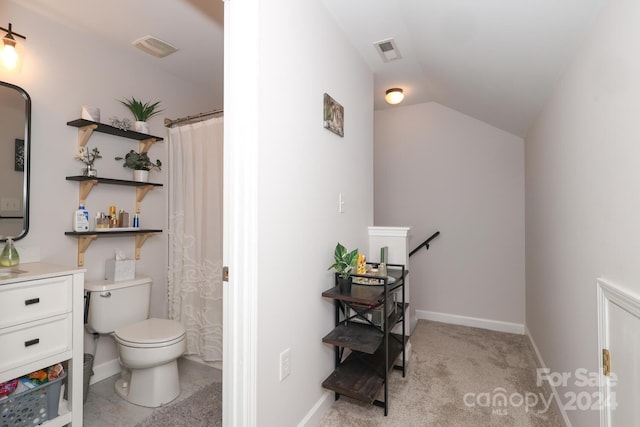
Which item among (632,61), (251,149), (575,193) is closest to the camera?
(632,61)

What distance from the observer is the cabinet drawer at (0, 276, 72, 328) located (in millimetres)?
1410

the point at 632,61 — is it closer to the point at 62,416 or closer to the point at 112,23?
the point at 112,23

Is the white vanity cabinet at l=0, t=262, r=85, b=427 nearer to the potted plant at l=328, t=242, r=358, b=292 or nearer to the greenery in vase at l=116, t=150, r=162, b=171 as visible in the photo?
the greenery in vase at l=116, t=150, r=162, b=171

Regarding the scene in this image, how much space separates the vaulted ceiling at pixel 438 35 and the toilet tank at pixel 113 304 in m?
1.76

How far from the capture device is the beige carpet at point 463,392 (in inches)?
68.8

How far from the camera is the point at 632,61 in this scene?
978 mm

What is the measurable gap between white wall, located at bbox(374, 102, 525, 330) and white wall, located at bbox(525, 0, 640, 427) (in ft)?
3.37

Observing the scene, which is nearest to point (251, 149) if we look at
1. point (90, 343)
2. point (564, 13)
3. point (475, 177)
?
point (564, 13)

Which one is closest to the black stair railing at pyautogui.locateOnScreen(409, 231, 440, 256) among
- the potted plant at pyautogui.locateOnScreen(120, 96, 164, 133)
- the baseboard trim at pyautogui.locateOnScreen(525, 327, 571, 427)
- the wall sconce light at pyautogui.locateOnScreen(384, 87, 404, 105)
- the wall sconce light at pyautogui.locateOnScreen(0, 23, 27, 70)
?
the baseboard trim at pyautogui.locateOnScreen(525, 327, 571, 427)

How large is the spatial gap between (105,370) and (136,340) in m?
0.68

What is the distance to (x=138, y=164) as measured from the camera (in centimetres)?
238

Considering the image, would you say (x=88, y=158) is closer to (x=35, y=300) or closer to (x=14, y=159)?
(x=14, y=159)

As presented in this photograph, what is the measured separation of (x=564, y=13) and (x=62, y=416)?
3048mm

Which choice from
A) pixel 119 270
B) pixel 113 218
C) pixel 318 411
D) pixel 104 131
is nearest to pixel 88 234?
pixel 113 218
